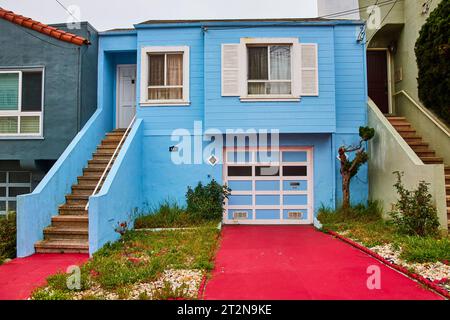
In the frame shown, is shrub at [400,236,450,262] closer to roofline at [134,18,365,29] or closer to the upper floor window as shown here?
the upper floor window

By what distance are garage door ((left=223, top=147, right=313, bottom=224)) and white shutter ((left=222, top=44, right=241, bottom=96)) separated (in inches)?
68.3

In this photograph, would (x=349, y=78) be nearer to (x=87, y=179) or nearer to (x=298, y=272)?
(x=298, y=272)

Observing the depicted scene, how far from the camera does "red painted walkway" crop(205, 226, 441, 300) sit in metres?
4.39

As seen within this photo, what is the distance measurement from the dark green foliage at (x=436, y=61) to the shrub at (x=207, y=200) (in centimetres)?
591

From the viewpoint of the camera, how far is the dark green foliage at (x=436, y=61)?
7773 millimetres

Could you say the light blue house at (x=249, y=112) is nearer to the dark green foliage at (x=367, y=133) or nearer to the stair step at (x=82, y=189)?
the dark green foliage at (x=367, y=133)

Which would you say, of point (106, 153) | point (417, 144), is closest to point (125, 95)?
point (106, 153)

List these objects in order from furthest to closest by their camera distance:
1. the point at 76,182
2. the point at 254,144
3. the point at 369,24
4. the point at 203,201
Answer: the point at 369,24
the point at 254,144
the point at 203,201
the point at 76,182

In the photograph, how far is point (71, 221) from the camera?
23.8ft
